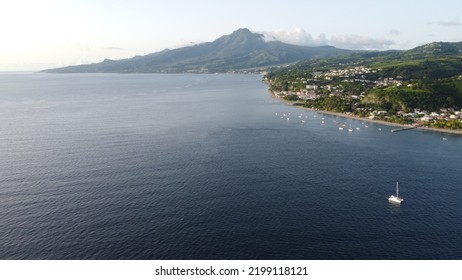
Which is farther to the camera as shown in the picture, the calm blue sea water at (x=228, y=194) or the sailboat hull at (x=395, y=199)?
the sailboat hull at (x=395, y=199)

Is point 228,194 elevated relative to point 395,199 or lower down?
elevated

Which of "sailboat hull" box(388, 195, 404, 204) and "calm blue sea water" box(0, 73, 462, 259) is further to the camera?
"sailboat hull" box(388, 195, 404, 204)

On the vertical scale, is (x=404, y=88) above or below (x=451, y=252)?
above

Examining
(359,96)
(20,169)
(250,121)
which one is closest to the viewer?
(20,169)

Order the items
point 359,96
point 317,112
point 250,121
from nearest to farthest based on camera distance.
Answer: point 250,121, point 317,112, point 359,96

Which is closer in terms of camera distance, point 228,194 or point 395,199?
point 395,199

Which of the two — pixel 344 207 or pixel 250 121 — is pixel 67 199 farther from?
pixel 250 121

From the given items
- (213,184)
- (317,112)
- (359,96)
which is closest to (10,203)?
(213,184)

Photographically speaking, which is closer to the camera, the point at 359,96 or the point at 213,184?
the point at 213,184
